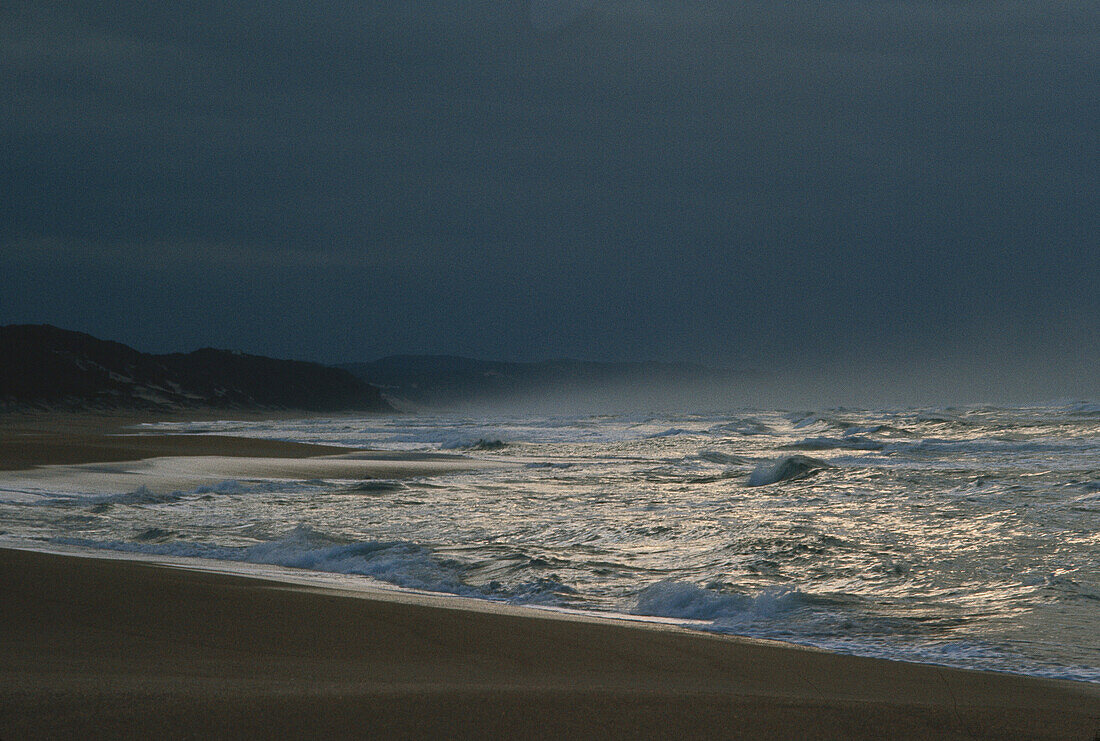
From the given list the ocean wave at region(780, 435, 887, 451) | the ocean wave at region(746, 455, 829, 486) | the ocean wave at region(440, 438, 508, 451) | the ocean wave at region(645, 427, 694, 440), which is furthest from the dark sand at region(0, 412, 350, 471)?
the ocean wave at region(780, 435, 887, 451)

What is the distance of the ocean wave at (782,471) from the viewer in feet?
43.8

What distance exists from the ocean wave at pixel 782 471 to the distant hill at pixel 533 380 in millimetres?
90184

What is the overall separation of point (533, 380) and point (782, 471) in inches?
4507

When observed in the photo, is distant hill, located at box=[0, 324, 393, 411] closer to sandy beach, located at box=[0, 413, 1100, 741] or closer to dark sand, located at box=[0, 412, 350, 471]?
dark sand, located at box=[0, 412, 350, 471]

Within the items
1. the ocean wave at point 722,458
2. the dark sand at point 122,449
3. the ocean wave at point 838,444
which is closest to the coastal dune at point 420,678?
the dark sand at point 122,449

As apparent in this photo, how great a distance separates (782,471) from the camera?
536 inches

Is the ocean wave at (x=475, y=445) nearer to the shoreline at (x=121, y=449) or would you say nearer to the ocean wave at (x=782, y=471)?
the shoreline at (x=121, y=449)

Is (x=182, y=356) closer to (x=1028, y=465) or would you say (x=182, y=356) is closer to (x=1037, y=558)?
(x=1028, y=465)

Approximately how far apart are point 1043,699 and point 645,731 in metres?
1.85

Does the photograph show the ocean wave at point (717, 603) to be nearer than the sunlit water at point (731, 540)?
No

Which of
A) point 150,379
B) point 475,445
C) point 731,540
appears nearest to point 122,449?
point 475,445

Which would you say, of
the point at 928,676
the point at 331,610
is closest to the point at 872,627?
the point at 928,676

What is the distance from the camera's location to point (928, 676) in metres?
4.02

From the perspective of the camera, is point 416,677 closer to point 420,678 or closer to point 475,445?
point 420,678
